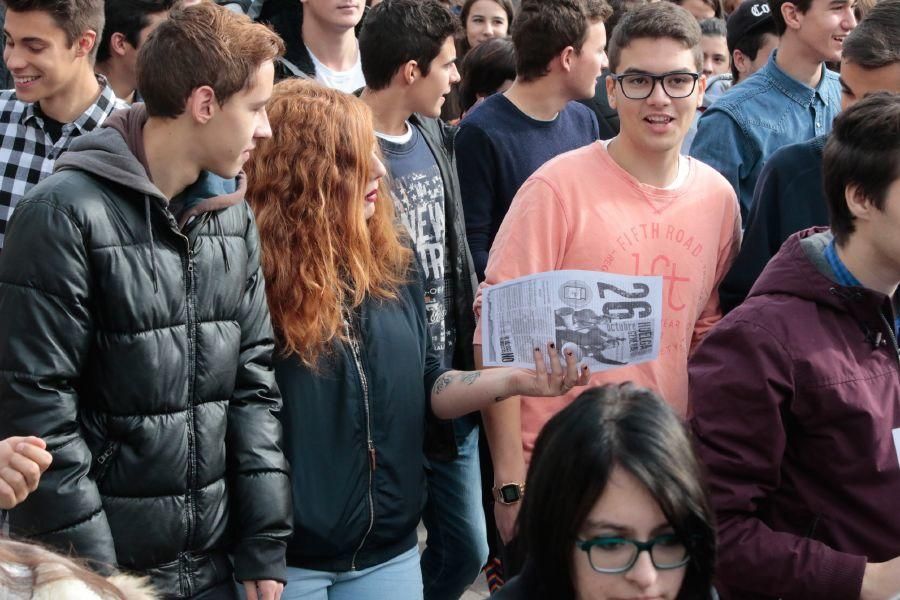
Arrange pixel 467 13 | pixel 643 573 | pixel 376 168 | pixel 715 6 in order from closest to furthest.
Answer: pixel 643 573
pixel 376 168
pixel 467 13
pixel 715 6

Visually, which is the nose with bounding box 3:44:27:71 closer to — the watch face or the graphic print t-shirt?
the graphic print t-shirt

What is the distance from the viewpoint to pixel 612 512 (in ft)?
7.31

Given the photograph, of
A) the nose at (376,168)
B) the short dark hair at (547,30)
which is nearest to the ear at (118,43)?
the short dark hair at (547,30)

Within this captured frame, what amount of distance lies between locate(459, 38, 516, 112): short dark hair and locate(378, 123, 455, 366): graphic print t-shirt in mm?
2447

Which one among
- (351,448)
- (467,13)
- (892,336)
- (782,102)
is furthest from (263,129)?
(467,13)

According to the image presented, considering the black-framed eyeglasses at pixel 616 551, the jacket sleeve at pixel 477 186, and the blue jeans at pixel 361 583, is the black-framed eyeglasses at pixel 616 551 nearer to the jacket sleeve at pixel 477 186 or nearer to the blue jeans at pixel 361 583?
the blue jeans at pixel 361 583

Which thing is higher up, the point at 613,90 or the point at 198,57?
the point at 198,57

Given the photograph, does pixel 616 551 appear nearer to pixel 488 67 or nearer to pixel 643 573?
pixel 643 573

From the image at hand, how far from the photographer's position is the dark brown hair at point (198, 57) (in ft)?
10.3

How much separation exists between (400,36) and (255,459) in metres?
2.09

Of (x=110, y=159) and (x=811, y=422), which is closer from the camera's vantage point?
(x=811, y=422)

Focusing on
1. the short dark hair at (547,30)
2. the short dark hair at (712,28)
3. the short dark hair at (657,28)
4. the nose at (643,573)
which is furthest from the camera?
the short dark hair at (712,28)

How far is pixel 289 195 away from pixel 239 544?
935 mm

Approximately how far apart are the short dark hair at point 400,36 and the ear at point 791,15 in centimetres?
135
